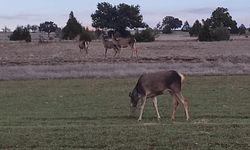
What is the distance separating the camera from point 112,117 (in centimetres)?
2058

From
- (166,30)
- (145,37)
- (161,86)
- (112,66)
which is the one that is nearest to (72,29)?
(145,37)

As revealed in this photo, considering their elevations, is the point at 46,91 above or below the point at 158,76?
below

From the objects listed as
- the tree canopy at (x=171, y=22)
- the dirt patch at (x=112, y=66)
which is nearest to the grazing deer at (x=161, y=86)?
the dirt patch at (x=112, y=66)

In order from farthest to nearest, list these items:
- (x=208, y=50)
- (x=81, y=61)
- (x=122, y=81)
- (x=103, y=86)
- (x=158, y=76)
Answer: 1. (x=208, y=50)
2. (x=81, y=61)
3. (x=122, y=81)
4. (x=103, y=86)
5. (x=158, y=76)

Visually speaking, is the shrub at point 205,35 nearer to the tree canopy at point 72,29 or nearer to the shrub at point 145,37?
the shrub at point 145,37

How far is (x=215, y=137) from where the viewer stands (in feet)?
45.6

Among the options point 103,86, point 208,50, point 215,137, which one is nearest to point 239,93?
point 103,86

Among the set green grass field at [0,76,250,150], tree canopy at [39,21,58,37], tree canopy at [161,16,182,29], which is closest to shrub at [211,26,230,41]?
green grass field at [0,76,250,150]

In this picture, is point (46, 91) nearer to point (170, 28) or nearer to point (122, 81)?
point (122, 81)

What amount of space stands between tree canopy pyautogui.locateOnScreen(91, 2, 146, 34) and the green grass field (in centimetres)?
7291

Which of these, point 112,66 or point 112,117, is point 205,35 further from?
point 112,117

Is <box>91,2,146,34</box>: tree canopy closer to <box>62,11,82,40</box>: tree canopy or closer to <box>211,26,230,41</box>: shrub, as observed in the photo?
<box>62,11,82,40</box>: tree canopy

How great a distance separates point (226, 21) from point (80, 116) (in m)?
91.5

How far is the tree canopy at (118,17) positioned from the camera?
111000 mm
